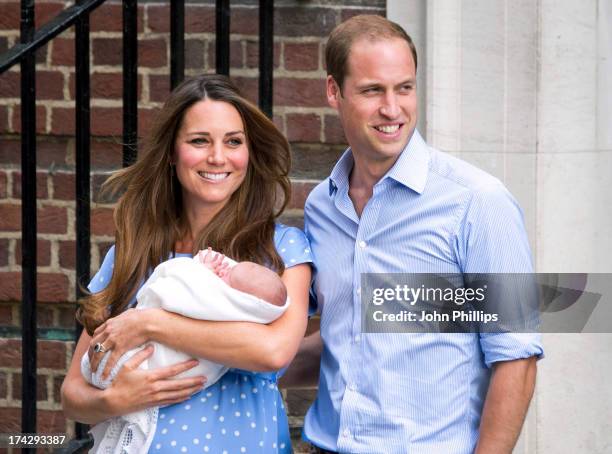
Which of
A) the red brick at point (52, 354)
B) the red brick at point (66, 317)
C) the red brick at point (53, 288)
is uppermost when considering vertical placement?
the red brick at point (53, 288)

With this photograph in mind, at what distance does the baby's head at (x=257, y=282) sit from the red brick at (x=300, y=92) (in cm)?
135

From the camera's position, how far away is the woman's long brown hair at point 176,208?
113 inches

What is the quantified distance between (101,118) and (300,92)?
65 cm

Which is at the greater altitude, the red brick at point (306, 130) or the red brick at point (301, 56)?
the red brick at point (301, 56)

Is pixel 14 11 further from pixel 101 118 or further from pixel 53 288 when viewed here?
pixel 53 288

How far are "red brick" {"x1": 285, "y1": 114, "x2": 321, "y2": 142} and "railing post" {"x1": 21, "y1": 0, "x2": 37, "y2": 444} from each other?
0.95m

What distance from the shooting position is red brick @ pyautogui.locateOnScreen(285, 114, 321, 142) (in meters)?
3.94

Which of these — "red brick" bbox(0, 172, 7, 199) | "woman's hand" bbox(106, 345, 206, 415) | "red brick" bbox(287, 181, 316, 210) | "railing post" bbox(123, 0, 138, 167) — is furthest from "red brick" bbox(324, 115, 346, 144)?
"woman's hand" bbox(106, 345, 206, 415)

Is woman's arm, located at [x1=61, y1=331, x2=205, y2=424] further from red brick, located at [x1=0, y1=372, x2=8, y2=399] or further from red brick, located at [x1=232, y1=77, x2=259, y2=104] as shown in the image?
red brick, located at [x1=232, y1=77, x2=259, y2=104]

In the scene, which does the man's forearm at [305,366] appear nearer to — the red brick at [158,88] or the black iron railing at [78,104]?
the black iron railing at [78,104]

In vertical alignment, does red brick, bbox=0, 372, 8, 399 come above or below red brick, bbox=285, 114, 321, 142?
below

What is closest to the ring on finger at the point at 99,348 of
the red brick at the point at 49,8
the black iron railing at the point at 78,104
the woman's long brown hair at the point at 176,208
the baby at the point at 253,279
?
the woman's long brown hair at the point at 176,208

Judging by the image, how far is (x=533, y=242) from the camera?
3.78 m

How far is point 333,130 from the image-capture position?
3.94m
